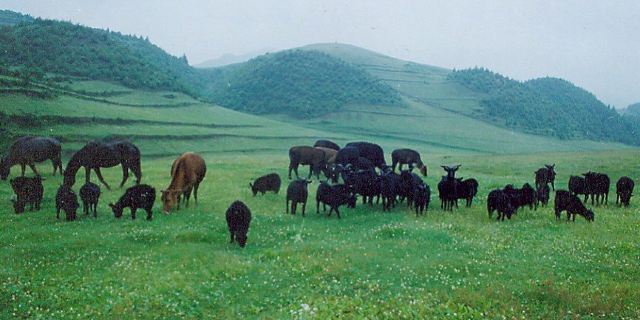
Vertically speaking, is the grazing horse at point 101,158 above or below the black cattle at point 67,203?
above

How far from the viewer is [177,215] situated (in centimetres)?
1916

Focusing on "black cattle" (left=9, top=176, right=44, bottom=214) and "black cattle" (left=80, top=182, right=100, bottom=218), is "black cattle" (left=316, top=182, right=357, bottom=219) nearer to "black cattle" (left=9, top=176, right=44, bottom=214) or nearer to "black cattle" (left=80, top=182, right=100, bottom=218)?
"black cattle" (left=80, top=182, right=100, bottom=218)

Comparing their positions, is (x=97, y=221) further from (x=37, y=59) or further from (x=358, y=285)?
(x=37, y=59)

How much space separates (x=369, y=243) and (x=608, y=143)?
124 m

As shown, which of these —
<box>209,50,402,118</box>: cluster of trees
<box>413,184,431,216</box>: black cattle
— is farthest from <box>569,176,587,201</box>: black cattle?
<box>209,50,402,118</box>: cluster of trees

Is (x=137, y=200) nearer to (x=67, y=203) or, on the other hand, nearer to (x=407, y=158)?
(x=67, y=203)

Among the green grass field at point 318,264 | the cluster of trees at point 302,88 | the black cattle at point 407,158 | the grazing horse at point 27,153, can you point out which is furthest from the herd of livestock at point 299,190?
the cluster of trees at point 302,88

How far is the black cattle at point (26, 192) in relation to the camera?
19266 millimetres

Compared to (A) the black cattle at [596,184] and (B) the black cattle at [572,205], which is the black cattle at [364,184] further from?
(A) the black cattle at [596,184]

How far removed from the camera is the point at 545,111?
127 meters

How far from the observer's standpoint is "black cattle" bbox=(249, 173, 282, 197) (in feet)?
80.1

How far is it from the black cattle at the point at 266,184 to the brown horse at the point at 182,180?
3.18m

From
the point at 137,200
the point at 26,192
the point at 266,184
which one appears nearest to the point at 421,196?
the point at 266,184

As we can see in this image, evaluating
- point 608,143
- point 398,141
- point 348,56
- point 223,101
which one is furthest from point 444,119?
point 348,56
